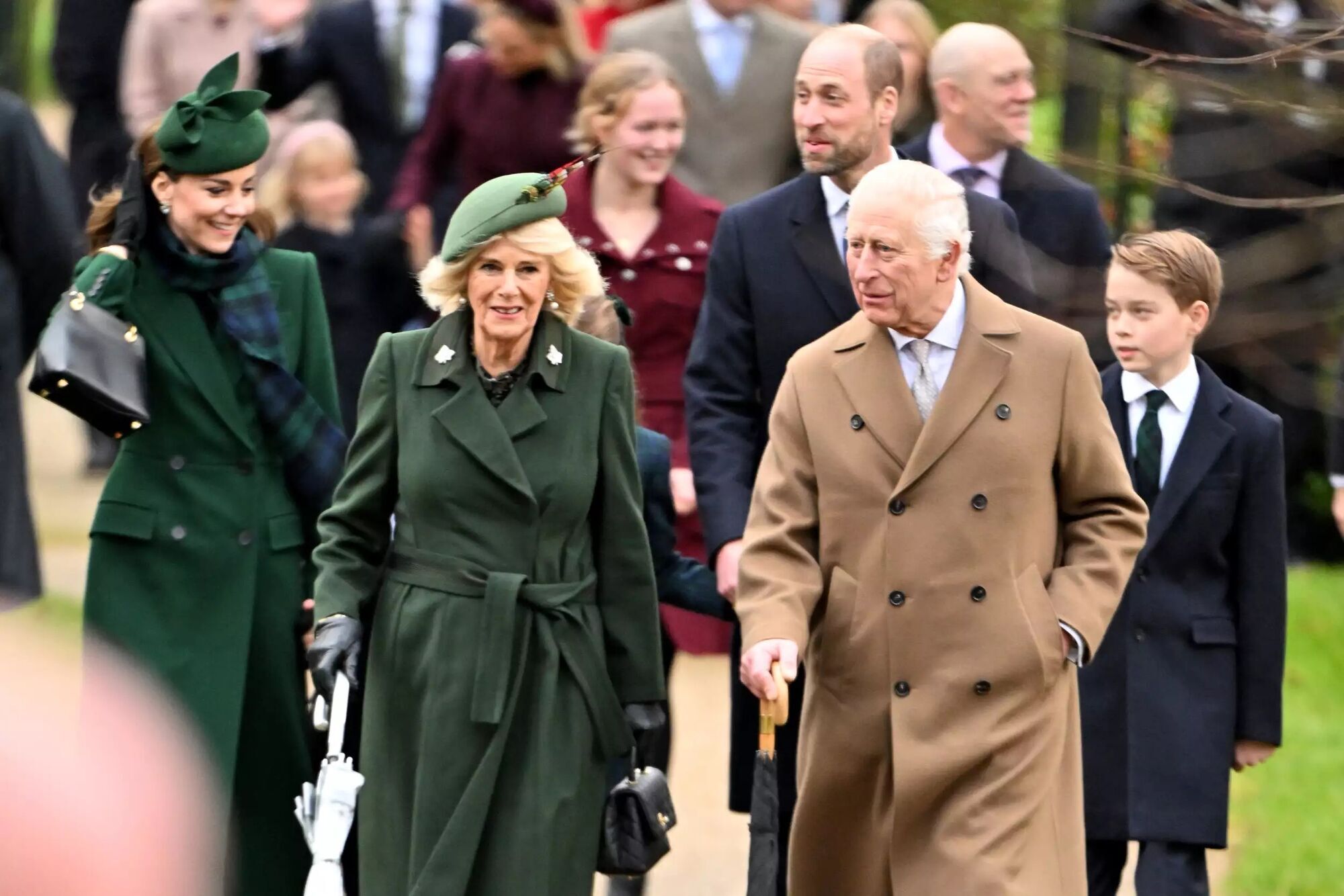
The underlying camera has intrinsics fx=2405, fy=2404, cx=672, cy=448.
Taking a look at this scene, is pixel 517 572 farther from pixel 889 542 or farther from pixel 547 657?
pixel 889 542

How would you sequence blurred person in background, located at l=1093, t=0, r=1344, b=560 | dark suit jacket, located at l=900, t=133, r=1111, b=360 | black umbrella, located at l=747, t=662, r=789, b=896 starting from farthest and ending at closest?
dark suit jacket, located at l=900, t=133, r=1111, b=360 → black umbrella, located at l=747, t=662, r=789, b=896 → blurred person in background, located at l=1093, t=0, r=1344, b=560

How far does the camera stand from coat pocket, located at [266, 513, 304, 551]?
18.2 ft

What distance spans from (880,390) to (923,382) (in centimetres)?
9

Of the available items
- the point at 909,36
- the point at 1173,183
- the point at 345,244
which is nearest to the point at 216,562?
the point at 1173,183

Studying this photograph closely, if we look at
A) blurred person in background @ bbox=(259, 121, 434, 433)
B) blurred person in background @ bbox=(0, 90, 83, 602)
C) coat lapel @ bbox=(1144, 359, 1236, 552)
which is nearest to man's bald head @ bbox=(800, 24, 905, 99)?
coat lapel @ bbox=(1144, 359, 1236, 552)

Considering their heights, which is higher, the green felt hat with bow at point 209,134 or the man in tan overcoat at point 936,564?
the green felt hat with bow at point 209,134

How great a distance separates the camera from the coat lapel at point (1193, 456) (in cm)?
545

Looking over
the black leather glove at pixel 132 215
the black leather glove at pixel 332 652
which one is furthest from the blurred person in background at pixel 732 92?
the black leather glove at pixel 332 652

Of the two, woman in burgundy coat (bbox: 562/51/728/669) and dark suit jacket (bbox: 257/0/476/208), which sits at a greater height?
dark suit jacket (bbox: 257/0/476/208)

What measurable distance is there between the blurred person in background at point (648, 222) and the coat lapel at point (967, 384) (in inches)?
75.9

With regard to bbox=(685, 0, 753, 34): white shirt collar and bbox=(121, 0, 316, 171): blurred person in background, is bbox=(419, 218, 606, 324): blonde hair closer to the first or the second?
bbox=(685, 0, 753, 34): white shirt collar

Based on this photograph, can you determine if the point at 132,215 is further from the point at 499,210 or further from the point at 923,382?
the point at 923,382

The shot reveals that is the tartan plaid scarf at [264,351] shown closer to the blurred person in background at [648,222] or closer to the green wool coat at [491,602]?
the green wool coat at [491,602]

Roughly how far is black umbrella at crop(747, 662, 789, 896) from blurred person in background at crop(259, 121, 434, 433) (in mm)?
3871
